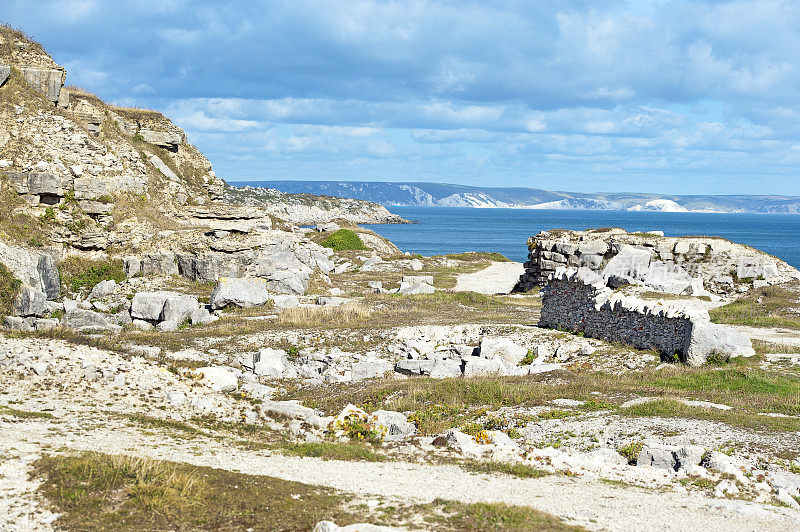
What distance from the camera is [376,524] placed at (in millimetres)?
9289

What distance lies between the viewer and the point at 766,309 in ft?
105

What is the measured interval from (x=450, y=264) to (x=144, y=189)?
3144 cm

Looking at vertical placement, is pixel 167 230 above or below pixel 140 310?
above

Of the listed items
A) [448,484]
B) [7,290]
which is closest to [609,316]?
[448,484]

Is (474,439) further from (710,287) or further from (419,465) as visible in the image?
(710,287)

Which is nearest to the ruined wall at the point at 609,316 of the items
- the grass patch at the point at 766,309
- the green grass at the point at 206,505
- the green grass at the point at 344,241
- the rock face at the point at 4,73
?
the grass patch at the point at 766,309

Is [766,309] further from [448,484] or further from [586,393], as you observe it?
[448,484]

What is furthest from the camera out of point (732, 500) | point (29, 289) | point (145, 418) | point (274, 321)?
point (274, 321)

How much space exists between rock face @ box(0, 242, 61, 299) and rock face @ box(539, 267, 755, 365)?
23.6m

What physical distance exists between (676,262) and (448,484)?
36169 mm

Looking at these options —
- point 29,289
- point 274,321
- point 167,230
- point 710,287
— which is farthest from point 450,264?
point 29,289

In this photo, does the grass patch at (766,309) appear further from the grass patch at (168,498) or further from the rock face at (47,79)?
the rock face at (47,79)

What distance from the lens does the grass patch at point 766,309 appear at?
95.1ft

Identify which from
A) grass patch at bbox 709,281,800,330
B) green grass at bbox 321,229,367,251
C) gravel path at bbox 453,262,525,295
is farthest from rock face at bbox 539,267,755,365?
green grass at bbox 321,229,367,251
